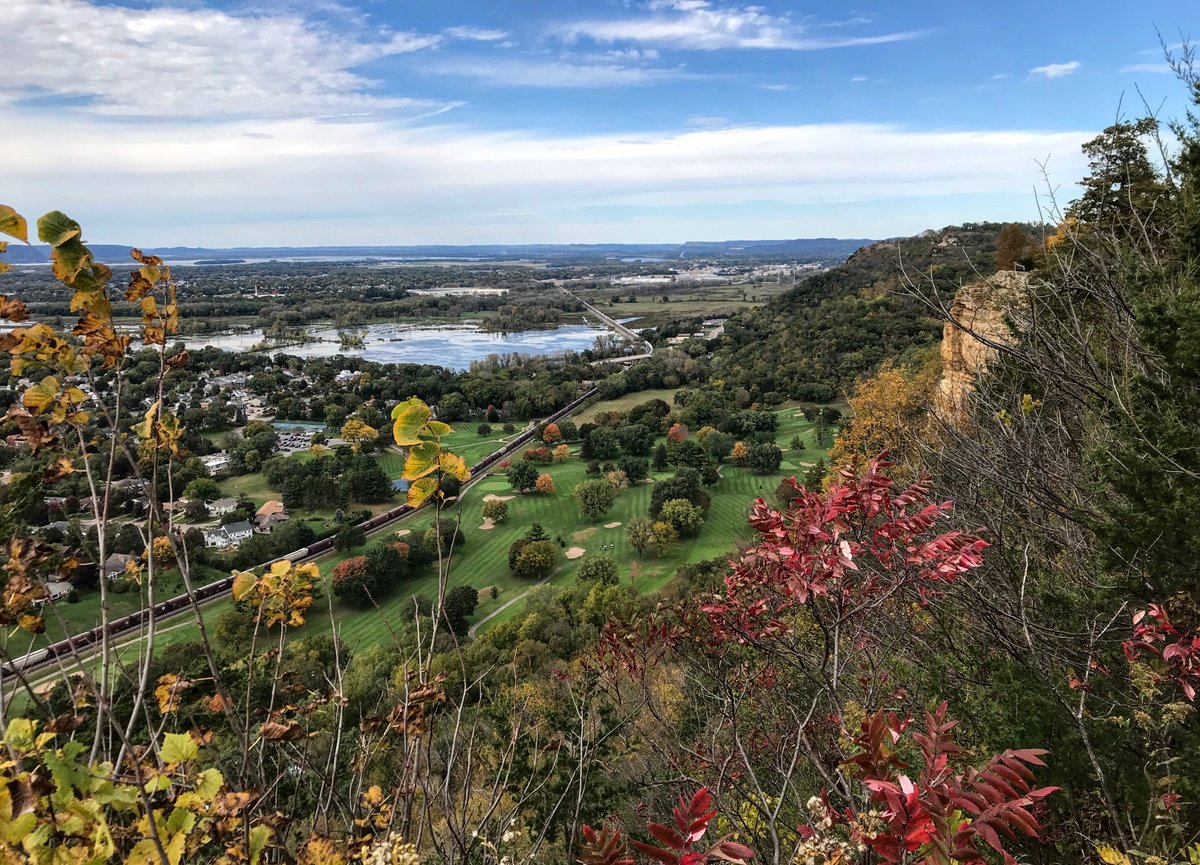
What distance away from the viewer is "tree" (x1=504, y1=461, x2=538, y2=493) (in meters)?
34.6

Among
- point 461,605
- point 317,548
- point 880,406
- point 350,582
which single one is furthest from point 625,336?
point 880,406

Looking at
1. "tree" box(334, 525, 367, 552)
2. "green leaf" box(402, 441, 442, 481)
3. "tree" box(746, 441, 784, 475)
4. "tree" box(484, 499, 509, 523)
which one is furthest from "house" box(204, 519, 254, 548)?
"green leaf" box(402, 441, 442, 481)

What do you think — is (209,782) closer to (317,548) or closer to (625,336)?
→ (317,548)

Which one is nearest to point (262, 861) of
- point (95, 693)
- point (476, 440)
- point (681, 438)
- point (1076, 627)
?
point (95, 693)

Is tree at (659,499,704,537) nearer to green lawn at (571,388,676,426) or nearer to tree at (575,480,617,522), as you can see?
tree at (575,480,617,522)

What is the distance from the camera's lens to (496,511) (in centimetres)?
3134

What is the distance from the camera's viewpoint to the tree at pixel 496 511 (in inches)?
1233

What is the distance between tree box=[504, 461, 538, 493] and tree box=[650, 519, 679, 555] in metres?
9.48

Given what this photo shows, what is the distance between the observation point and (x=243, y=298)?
86.6 metres

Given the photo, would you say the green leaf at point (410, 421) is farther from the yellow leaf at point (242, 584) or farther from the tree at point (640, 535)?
the tree at point (640, 535)

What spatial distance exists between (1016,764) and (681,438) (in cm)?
4059

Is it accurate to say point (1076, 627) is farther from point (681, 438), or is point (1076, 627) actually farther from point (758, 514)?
point (681, 438)

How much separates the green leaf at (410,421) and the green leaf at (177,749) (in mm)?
894

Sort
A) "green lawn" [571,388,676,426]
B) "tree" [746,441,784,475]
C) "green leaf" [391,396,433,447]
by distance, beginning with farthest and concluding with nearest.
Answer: "green lawn" [571,388,676,426] < "tree" [746,441,784,475] < "green leaf" [391,396,433,447]
